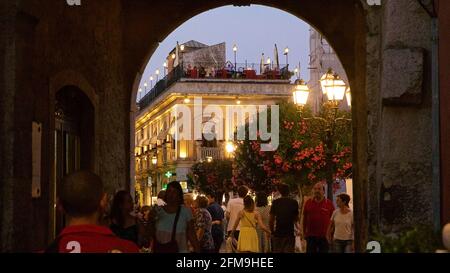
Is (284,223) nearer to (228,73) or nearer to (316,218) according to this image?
(316,218)

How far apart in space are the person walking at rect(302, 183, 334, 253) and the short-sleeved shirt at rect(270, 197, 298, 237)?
0.68 meters

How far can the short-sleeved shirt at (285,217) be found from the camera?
48.0 feet

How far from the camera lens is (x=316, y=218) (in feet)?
50.2

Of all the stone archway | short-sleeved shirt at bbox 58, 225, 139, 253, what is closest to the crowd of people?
short-sleeved shirt at bbox 58, 225, 139, 253

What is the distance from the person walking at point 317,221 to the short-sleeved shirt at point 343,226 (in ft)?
1.16

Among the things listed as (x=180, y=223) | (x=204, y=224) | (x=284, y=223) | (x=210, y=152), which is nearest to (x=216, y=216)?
(x=284, y=223)

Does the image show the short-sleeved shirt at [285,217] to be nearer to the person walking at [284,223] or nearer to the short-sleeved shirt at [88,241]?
the person walking at [284,223]

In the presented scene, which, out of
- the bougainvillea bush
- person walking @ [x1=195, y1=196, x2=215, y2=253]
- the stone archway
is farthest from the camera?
the bougainvillea bush

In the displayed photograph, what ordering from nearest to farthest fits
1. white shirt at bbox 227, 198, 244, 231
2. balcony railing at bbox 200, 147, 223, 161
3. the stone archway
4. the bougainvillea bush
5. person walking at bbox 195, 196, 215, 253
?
person walking at bbox 195, 196, 215, 253, white shirt at bbox 227, 198, 244, 231, the stone archway, the bougainvillea bush, balcony railing at bbox 200, 147, 223, 161

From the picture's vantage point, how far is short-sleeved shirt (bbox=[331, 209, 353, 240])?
14.8 meters

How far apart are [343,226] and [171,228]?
5714mm

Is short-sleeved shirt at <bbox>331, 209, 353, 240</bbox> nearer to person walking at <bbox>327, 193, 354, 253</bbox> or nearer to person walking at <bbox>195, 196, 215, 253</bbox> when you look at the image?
person walking at <bbox>327, 193, 354, 253</bbox>

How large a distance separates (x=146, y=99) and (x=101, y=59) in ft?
237

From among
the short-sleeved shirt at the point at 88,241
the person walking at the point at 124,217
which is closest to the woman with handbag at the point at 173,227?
the person walking at the point at 124,217
